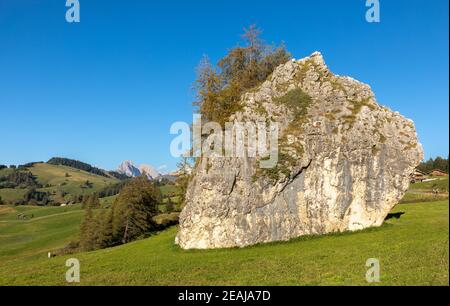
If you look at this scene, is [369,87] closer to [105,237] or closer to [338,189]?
[338,189]

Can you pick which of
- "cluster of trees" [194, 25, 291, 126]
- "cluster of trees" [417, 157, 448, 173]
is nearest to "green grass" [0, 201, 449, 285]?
"cluster of trees" [194, 25, 291, 126]

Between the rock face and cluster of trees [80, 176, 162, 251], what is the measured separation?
1236 inches

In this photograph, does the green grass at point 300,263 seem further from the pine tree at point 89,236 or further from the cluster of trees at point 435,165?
the cluster of trees at point 435,165

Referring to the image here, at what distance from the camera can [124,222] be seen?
65562 millimetres

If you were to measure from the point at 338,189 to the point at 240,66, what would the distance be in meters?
24.9

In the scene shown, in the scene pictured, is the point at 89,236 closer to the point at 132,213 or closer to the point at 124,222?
the point at 124,222

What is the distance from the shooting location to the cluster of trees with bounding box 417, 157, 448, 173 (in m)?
147

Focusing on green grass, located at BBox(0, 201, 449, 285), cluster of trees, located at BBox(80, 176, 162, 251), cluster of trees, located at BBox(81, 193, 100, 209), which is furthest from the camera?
cluster of trees, located at BBox(81, 193, 100, 209)

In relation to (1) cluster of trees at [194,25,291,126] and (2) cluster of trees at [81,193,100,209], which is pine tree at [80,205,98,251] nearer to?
(2) cluster of trees at [81,193,100,209]
